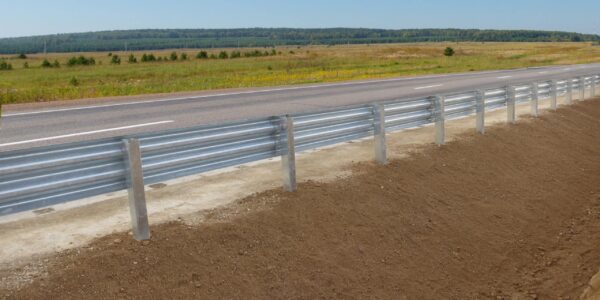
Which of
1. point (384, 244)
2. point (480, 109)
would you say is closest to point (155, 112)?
point (480, 109)

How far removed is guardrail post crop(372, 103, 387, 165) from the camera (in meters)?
8.16

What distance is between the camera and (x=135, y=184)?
5047 mm

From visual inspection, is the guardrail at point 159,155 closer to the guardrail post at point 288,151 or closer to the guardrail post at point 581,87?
the guardrail post at point 288,151

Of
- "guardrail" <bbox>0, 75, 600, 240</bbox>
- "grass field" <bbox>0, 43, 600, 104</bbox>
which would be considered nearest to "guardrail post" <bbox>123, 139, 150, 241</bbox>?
"guardrail" <bbox>0, 75, 600, 240</bbox>

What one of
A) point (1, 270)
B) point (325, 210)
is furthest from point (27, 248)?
point (325, 210)

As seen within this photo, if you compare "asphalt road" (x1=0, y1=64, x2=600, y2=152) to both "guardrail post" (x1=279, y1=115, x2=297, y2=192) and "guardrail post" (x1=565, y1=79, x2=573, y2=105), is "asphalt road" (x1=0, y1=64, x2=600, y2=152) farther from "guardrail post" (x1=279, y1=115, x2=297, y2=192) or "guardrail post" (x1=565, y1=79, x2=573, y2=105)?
"guardrail post" (x1=279, y1=115, x2=297, y2=192)

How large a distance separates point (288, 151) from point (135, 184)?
2.08 metres

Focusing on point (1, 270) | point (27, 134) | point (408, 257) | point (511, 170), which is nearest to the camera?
point (1, 270)

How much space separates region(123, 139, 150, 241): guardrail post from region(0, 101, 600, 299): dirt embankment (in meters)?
0.17

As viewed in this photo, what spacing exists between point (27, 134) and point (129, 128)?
1895 millimetres

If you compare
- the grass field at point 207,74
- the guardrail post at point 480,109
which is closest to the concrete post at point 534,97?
the guardrail post at point 480,109

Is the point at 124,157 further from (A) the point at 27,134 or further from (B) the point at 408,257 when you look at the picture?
(A) the point at 27,134

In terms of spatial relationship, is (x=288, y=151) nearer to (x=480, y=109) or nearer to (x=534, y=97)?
(x=480, y=109)

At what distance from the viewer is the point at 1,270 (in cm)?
446
